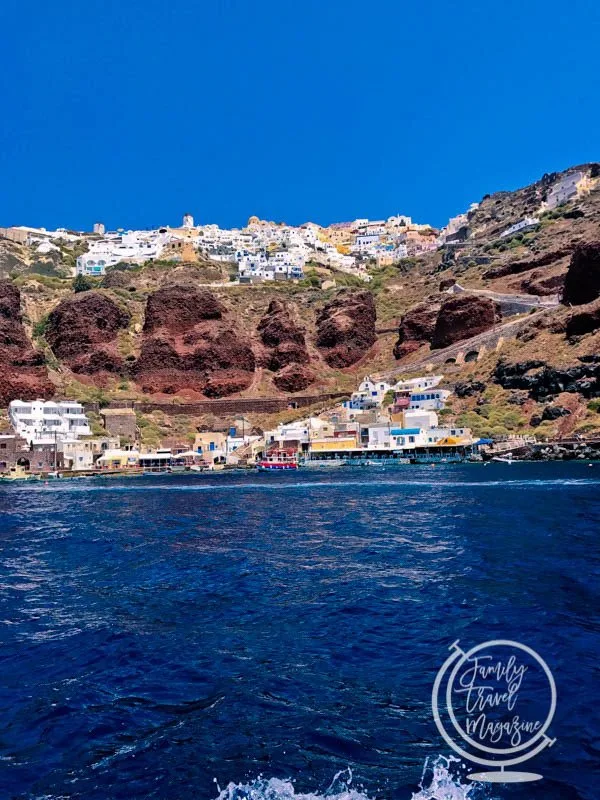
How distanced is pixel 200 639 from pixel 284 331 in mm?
99896

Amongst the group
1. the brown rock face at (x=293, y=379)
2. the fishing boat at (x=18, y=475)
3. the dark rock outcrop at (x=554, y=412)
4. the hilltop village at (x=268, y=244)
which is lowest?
the fishing boat at (x=18, y=475)

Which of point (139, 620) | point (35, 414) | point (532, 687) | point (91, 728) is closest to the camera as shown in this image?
point (91, 728)

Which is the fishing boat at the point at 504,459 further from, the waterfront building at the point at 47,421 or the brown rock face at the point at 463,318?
the waterfront building at the point at 47,421

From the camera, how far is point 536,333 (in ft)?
300

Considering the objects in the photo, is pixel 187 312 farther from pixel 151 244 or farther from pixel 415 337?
pixel 151 244

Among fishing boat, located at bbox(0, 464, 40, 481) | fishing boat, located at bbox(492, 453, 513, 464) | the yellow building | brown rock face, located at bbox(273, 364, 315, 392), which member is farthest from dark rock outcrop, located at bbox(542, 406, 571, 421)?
fishing boat, located at bbox(0, 464, 40, 481)

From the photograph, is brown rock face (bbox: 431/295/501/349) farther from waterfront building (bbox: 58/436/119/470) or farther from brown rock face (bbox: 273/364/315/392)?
waterfront building (bbox: 58/436/119/470)

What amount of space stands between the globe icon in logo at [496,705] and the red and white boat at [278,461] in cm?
6601

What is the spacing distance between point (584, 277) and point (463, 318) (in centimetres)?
1730

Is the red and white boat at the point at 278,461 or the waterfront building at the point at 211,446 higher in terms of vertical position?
the waterfront building at the point at 211,446

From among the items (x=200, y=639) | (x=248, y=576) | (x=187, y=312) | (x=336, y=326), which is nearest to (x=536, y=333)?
(x=336, y=326)

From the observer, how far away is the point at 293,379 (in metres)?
106

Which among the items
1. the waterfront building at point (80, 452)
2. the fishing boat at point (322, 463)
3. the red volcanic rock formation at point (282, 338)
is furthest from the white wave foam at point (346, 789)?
the red volcanic rock formation at point (282, 338)

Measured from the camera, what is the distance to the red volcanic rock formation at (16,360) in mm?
92500
